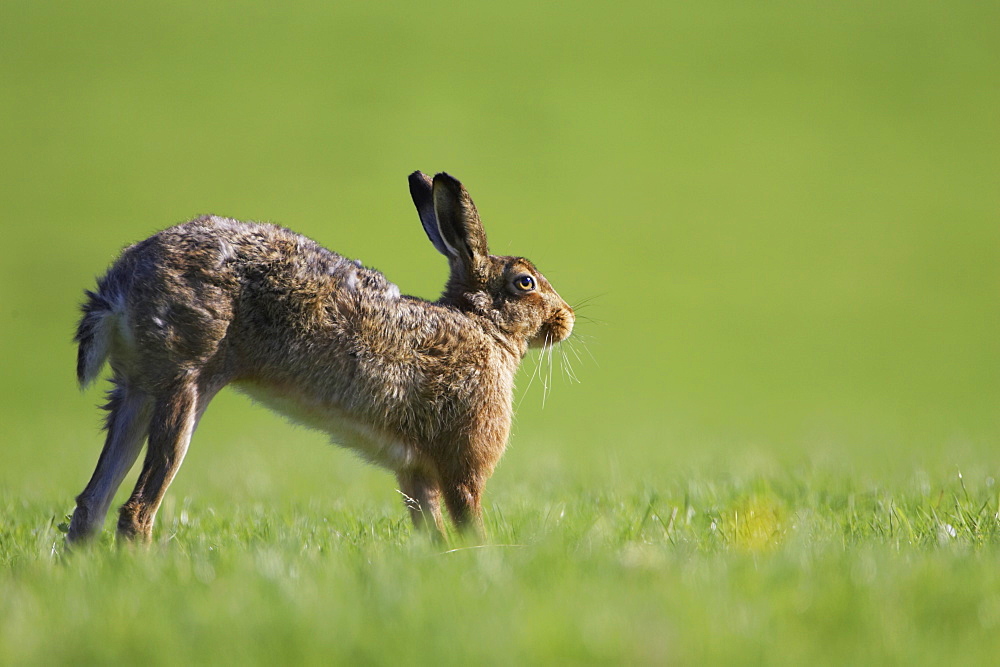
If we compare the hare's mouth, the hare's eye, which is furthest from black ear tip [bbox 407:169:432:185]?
the hare's mouth

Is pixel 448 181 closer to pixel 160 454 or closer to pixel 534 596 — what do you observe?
pixel 160 454

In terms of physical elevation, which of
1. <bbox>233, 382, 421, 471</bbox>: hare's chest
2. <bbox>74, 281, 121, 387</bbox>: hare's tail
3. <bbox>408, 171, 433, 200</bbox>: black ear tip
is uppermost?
<bbox>408, 171, 433, 200</bbox>: black ear tip

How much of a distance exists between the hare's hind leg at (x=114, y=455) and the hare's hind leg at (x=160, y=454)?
0.74 feet

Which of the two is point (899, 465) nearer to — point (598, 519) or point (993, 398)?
point (598, 519)

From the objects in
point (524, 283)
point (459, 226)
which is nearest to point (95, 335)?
point (459, 226)

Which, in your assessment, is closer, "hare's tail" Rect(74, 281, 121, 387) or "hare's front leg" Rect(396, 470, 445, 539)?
"hare's tail" Rect(74, 281, 121, 387)

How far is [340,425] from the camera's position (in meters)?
5.70

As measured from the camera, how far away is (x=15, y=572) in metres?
4.08

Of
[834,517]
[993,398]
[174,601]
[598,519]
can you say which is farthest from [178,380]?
[993,398]

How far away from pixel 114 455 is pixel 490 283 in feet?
8.70

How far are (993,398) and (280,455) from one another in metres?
17.6

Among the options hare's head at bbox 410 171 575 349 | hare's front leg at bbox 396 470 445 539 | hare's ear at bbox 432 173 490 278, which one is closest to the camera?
hare's front leg at bbox 396 470 445 539

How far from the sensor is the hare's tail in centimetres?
521

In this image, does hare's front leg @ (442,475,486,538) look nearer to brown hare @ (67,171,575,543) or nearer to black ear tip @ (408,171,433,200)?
brown hare @ (67,171,575,543)
